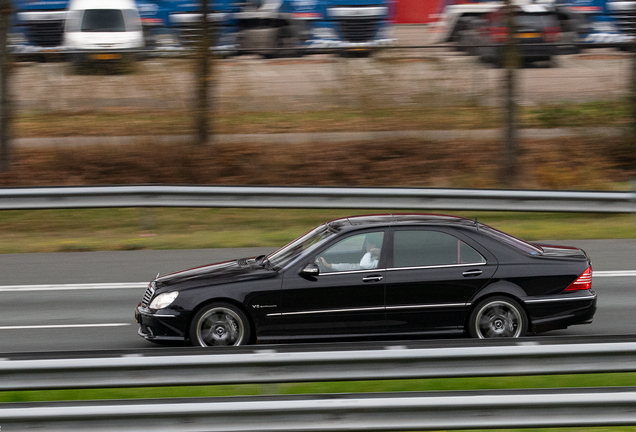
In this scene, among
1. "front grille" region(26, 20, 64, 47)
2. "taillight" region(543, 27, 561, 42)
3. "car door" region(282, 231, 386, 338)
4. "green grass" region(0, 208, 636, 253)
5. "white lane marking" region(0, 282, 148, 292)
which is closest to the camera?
"car door" region(282, 231, 386, 338)

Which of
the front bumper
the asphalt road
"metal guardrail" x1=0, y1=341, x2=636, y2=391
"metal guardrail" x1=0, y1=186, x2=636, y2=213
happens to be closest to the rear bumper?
the asphalt road

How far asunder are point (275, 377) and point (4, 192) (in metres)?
9.54

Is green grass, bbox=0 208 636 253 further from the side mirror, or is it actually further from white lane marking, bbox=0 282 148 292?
the side mirror

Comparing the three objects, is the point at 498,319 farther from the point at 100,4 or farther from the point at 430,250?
the point at 100,4

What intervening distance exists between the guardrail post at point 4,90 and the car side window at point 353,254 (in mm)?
11527

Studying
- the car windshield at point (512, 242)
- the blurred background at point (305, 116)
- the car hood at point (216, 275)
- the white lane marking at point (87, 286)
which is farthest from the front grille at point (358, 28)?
the car hood at point (216, 275)

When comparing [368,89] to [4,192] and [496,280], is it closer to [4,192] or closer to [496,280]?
[4,192]

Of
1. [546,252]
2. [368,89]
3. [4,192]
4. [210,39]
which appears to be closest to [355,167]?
[368,89]

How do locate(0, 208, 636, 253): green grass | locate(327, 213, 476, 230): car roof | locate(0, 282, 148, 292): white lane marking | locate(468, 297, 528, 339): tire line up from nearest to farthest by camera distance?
locate(468, 297, 528, 339): tire → locate(327, 213, 476, 230): car roof → locate(0, 282, 148, 292): white lane marking → locate(0, 208, 636, 253): green grass

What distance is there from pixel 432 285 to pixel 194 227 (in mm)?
7206

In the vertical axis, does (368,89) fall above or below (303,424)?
above

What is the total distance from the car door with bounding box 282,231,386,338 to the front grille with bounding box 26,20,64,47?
18.5 metres

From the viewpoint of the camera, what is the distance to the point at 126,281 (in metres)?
10.6

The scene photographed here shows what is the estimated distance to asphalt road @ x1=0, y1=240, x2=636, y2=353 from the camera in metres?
8.43
